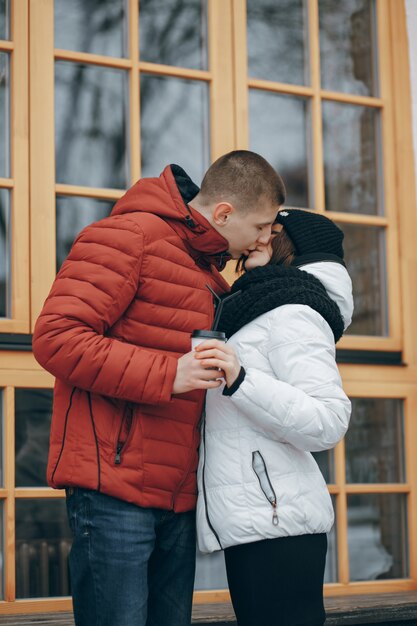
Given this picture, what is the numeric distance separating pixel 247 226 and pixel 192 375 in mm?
459

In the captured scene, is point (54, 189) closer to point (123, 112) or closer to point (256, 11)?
point (123, 112)

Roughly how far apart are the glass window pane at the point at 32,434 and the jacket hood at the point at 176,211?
4.04 ft

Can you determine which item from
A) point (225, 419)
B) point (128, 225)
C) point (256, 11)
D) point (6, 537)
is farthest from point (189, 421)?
point (256, 11)

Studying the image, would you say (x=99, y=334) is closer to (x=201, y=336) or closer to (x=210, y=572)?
(x=201, y=336)

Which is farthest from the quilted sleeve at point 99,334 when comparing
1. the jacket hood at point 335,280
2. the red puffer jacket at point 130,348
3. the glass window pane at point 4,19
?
the glass window pane at point 4,19

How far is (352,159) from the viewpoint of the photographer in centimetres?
443

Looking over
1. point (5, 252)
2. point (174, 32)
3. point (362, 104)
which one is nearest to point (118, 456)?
point (5, 252)

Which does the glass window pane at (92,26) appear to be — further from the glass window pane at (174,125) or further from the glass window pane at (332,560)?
the glass window pane at (332,560)

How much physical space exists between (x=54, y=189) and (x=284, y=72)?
45.2 inches

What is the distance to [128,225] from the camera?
249 centimetres

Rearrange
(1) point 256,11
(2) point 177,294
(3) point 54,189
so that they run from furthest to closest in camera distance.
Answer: (1) point 256,11
(3) point 54,189
(2) point 177,294

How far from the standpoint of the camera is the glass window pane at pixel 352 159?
438 cm

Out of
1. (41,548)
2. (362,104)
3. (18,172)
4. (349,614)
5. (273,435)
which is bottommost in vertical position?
(349,614)

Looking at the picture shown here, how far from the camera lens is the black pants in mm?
2447
